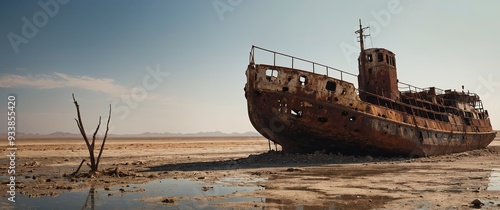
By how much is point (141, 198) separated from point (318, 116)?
10060 mm

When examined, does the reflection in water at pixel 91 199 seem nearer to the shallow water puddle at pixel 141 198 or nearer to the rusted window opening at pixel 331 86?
the shallow water puddle at pixel 141 198

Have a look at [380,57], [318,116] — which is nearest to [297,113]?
[318,116]

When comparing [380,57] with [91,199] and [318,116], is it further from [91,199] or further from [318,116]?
[91,199]

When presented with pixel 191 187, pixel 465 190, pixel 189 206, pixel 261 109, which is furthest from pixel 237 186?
pixel 261 109

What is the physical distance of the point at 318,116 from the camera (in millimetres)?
15148

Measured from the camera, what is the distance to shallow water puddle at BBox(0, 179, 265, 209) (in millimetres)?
6113

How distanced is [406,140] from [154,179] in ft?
43.8

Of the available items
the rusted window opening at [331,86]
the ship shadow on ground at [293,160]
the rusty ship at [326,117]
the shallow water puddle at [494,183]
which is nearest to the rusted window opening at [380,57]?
the rusty ship at [326,117]

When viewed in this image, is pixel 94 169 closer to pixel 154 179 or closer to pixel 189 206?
pixel 154 179

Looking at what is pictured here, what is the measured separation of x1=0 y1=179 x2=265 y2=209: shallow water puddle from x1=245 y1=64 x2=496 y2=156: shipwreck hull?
23.7ft

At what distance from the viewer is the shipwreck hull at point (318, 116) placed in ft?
49.4

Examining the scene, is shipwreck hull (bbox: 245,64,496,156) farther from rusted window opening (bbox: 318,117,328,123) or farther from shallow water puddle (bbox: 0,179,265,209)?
shallow water puddle (bbox: 0,179,265,209)

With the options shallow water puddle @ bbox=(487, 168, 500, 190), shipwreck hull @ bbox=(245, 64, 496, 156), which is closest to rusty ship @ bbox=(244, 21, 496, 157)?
shipwreck hull @ bbox=(245, 64, 496, 156)

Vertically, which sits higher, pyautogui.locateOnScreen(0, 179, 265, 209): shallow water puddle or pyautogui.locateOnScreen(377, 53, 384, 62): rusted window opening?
pyautogui.locateOnScreen(377, 53, 384, 62): rusted window opening
